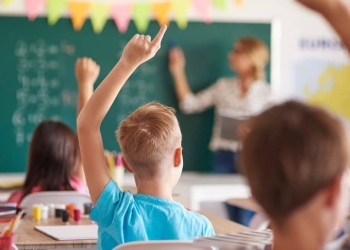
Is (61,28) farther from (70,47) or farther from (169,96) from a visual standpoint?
(169,96)

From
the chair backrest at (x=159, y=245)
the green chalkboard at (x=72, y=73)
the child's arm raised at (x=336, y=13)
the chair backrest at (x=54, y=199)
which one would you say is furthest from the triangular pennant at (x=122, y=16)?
the child's arm raised at (x=336, y=13)

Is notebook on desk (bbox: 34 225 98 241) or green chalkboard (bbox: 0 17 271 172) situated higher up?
green chalkboard (bbox: 0 17 271 172)

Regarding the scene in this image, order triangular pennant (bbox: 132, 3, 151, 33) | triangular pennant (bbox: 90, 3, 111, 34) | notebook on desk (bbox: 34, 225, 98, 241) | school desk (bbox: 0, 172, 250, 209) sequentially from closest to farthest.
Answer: notebook on desk (bbox: 34, 225, 98, 241), school desk (bbox: 0, 172, 250, 209), triangular pennant (bbox: 90, 3, 111, 34), triangular pennant (bbox: 132, 3, 151, 33)

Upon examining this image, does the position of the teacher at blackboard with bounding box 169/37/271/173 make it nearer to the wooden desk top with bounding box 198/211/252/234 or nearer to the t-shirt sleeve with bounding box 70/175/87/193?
the t-shirt sleeve with bounding box 70/175/87/193

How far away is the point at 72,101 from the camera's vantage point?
18.9ft

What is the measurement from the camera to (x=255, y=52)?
591 centimetres

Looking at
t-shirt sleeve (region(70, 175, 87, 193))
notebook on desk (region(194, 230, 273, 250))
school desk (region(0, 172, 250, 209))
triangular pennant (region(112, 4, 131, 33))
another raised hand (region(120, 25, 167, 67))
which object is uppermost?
triangular pennant (region(112, 4, 131, 33))

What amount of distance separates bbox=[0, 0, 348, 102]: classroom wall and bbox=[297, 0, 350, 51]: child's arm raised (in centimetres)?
497

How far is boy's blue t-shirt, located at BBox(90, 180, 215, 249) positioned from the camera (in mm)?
1878

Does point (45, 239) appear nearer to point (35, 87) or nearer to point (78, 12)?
point (35, 87)

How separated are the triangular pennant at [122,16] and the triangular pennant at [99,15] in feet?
0.20

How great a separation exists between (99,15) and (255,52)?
1399 mm

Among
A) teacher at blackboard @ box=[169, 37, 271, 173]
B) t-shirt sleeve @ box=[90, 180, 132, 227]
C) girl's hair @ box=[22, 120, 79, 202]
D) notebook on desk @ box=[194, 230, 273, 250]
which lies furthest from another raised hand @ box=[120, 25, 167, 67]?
teacher at blackboard @ box=[169, 37, 271, 173]

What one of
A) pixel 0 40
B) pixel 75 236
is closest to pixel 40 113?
pixel 0 40
